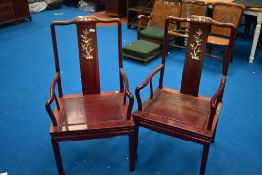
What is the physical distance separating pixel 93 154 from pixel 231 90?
1.84 m

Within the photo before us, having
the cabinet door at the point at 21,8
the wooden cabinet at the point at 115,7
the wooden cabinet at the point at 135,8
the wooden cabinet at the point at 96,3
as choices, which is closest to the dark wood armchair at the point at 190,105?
the wooden cabinet at the point at 135,8

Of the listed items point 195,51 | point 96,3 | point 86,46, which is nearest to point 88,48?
point 86,46

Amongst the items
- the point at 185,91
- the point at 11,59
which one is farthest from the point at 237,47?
the point at 11,59

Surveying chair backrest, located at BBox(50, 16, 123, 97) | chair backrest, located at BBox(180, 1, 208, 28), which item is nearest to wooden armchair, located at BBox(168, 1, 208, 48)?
chair backrest, located at BBox(180, 1, 208, 28)

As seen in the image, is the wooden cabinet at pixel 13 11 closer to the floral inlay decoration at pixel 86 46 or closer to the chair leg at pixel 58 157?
the floral inlay decoration at pixel 86 46

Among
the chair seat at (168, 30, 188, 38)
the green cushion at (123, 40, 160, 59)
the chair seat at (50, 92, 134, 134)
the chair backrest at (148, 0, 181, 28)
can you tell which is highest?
the chair backrest at (148, 0, 181, 28)

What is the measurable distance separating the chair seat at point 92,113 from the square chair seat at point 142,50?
1.60 metres

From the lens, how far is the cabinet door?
546 centimetres

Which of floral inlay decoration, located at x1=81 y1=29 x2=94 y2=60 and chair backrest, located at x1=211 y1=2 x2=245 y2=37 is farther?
chair backrest, located at x1=211 y1=2 x2=245 y2=37

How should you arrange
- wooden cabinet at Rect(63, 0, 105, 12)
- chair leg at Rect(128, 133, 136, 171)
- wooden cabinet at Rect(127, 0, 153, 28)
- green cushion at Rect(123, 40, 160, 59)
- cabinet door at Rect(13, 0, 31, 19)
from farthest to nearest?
1. wooden cabinet at Rect(63, 0, 105, 12)
2. cabinet door at Rect(13, 0, 31, 19)
3. wooden cabinet at Rect(127, 0, 153, 28)
4. green cushion at Rect(123, 40, 160, 59)
5. chair leg at Rect(128, 133, 136, 171)

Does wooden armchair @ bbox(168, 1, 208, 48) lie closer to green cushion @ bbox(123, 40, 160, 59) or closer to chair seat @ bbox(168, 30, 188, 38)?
chair seat @ bbox(168, 30, 188, 38)

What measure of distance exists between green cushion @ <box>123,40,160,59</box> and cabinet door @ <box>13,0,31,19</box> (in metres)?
2.85

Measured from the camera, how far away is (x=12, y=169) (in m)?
2.15

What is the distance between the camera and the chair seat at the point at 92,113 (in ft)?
6.19
